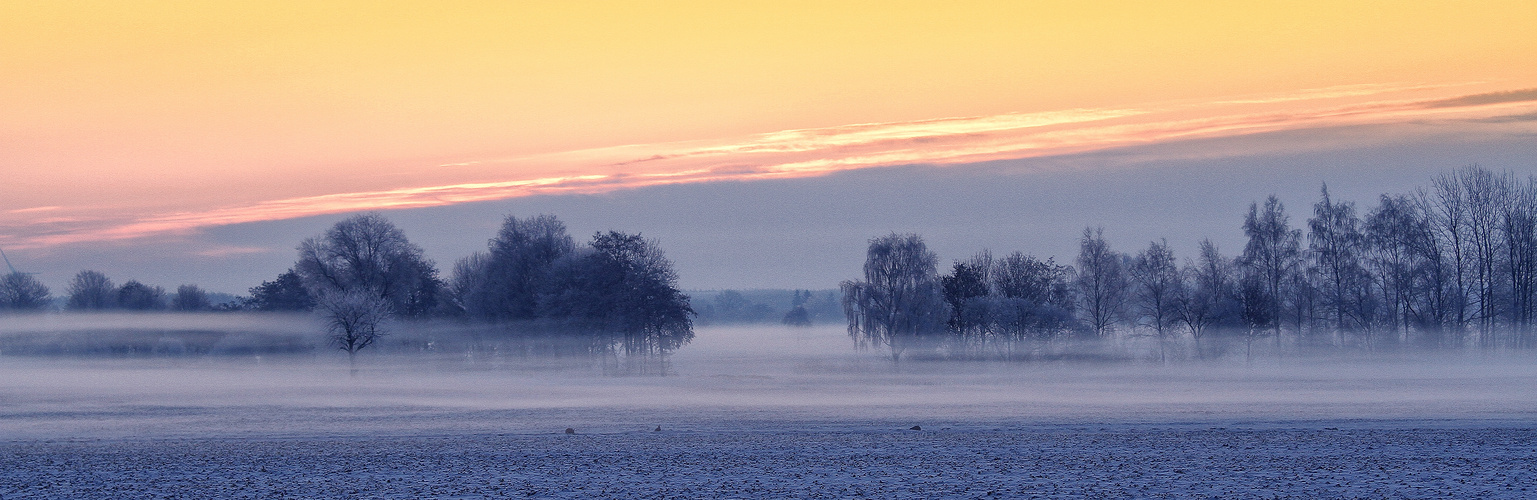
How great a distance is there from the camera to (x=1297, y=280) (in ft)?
222

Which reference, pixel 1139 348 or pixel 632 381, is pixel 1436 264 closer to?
pixel 1139 348

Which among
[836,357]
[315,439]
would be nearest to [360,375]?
[836,357]

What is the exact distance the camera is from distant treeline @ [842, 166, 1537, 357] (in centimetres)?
6362

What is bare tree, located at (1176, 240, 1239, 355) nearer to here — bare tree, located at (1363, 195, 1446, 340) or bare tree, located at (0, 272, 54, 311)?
bare tree, located at (1363, 195, 1446, 340)

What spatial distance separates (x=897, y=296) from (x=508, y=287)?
23.8 metres


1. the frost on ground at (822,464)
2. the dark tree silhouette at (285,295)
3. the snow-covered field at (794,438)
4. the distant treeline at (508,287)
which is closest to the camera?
the frost on ground at (822,464)

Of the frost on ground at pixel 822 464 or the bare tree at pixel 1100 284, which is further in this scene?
the bare tree at pixel 1100 284

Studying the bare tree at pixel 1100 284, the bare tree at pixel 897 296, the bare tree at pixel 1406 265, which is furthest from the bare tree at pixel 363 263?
the bare tree at pixel 1406 265

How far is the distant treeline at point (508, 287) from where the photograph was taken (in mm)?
63062

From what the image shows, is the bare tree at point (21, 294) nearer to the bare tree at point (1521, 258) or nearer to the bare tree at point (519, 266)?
the bare tree at point (519, 266)

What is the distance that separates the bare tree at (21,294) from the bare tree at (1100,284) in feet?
308

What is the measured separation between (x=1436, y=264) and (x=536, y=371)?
5182 centimetres

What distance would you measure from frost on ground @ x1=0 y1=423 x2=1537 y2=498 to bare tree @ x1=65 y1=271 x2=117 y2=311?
9311cm

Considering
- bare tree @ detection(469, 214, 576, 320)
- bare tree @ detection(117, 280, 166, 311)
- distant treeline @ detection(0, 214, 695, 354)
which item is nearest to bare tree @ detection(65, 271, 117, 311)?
bare tree @ detection(117, 280, 166, 311)
